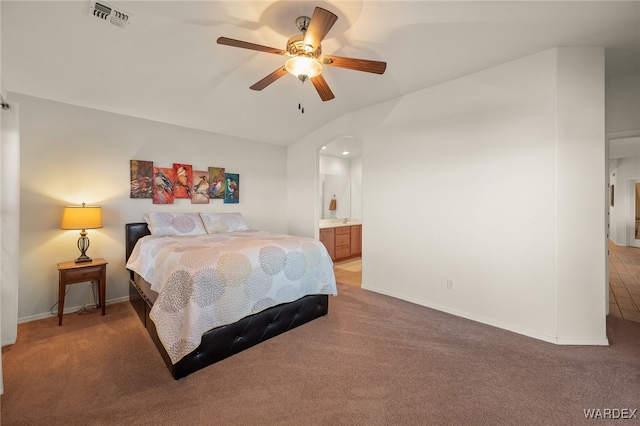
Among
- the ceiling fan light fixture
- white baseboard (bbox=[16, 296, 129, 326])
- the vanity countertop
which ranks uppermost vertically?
the ceiling fan light fixture

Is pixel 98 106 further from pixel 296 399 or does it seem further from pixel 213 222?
pixel 296 399

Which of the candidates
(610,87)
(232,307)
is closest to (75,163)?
(232,307)

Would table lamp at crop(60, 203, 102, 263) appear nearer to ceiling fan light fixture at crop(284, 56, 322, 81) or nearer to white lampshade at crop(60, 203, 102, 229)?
white lampshade at crop(60, 203, 102, 229)

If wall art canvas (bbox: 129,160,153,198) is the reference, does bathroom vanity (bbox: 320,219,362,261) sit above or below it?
below

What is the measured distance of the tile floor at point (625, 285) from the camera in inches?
124

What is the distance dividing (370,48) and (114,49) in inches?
91.4

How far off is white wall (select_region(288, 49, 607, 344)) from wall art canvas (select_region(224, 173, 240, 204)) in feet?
7.86

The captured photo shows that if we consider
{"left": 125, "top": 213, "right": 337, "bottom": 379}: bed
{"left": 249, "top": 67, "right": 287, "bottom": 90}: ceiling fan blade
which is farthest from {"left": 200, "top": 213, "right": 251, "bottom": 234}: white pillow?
{"left": 249, "top": 67, "right": 287, "bottom": 90}: ceiling fan blade

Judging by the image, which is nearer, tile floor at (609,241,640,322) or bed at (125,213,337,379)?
bed at (125,213,337,379)

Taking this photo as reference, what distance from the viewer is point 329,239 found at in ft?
17.9

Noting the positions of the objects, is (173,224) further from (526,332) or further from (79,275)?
(526,332)

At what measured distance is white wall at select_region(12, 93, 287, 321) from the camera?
295cm

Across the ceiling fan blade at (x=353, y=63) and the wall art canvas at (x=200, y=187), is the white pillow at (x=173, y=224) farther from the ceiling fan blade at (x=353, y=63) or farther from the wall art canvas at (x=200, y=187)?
the ceiling fan blade at (x=353, y=63)

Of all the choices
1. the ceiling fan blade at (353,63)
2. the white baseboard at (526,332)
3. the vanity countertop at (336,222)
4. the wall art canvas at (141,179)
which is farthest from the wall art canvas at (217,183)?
the white baseboard at (526,332)
